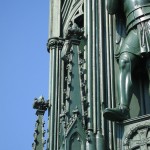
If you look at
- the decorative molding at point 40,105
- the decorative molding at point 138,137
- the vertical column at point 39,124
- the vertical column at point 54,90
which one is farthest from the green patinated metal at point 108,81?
the vertical column at point 54,90

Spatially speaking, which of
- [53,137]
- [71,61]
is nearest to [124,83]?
[71,61]

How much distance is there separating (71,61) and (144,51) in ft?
5.19

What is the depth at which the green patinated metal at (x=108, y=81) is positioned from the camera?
9.71 meters

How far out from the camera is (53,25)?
15562 millimetres

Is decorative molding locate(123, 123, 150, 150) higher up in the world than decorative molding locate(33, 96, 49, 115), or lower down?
lower down

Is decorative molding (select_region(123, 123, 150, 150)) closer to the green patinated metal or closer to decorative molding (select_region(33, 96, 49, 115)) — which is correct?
the green patinated metal

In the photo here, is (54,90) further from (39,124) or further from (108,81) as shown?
(108,81)

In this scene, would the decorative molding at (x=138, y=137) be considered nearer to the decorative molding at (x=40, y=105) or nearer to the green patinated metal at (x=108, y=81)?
the green patinated metal at (x=108, y=81)

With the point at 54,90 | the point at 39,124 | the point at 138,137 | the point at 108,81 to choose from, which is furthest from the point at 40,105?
the point at 138,137

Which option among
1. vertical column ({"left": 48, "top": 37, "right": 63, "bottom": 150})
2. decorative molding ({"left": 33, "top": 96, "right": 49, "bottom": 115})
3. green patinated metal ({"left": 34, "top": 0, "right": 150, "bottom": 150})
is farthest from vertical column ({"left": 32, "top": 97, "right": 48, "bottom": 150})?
green patinated metal ({"left": 34, "top": 0, "right": 150, "bottom": 150})

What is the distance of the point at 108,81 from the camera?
10586 millimetres

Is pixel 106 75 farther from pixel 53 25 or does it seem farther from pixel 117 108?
pixel 53 25

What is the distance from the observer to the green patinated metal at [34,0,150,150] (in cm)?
971

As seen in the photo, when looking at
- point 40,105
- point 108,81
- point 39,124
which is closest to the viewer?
point 108,81
